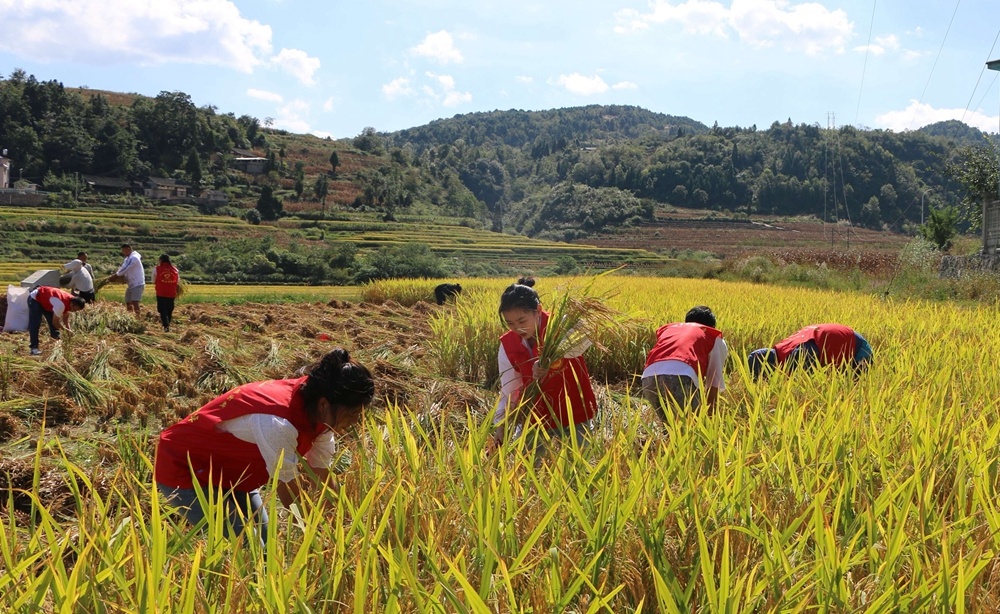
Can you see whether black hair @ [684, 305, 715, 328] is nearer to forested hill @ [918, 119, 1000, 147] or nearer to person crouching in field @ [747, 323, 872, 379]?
person crouching in field @ [747, 323, 872, 379]

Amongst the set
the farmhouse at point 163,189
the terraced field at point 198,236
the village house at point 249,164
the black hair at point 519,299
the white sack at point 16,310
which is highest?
the village house at point 249,164

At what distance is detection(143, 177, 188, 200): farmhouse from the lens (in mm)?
55906

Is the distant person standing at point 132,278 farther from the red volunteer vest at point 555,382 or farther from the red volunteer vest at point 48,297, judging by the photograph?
the red volunteer vest at point 555,382

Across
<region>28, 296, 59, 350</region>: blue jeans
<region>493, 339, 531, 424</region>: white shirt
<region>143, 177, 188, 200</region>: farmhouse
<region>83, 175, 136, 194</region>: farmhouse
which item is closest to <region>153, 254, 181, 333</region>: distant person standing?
<region>28, 296, 59, 350</region>: blue jeans

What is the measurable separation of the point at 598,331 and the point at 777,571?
5.85 feet

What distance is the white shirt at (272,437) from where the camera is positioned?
2.41m

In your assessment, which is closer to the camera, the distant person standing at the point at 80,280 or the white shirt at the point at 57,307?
the white shirt at the point at 57,307

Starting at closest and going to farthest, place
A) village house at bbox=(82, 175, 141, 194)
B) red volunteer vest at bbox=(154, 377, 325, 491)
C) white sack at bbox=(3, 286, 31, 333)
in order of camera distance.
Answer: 1. red volunteer vest at bbox=(154, 377, 325, 491)
2. white sack at bbox=(3, 286, 31, 333)
3. village house at bbox=(82, 175, 141, 194)

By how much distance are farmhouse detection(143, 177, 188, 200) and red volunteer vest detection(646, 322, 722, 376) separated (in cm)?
5751

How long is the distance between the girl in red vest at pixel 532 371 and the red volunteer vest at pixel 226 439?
890 millimetres

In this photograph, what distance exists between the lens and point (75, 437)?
16.3 feet

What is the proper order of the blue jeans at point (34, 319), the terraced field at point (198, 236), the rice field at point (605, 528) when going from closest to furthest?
1. the rice field at point (605, 528)
2. the blue jeans at point (34, 319)
3. the terraced field at point (198, 236)

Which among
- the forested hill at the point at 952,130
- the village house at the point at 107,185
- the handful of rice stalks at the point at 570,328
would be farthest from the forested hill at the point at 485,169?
the forested hill at the point at 952,130

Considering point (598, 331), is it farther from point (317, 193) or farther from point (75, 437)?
point (317, 193)
